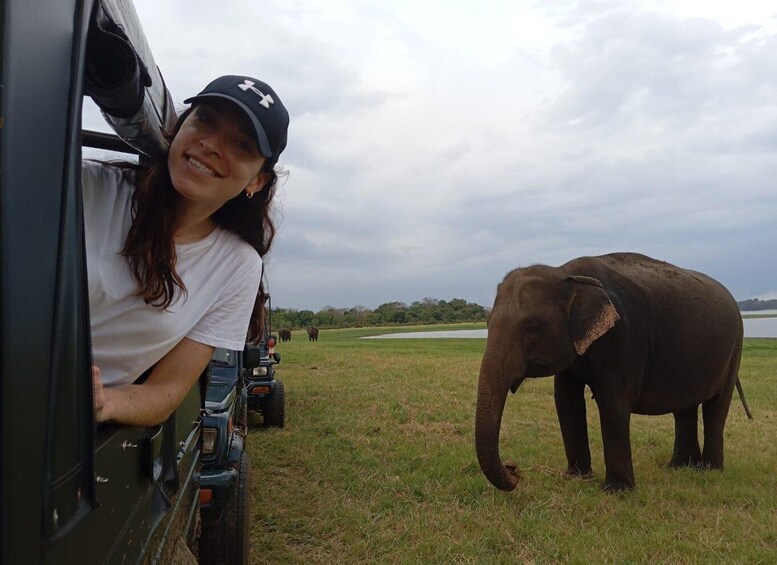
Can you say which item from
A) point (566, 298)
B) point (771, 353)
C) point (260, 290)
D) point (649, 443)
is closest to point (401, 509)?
point (566, 298)

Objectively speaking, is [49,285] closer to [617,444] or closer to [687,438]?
[617,444]

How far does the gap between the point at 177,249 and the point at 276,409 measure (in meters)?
6.72

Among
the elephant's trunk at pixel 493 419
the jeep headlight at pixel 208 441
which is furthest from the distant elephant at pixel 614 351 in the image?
the jeep headlight at pixel 208 441

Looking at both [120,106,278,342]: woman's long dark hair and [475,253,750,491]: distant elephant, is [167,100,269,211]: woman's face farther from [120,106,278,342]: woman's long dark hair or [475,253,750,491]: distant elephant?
[475,253,750,491]: distant elephant

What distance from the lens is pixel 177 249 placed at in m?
1.85

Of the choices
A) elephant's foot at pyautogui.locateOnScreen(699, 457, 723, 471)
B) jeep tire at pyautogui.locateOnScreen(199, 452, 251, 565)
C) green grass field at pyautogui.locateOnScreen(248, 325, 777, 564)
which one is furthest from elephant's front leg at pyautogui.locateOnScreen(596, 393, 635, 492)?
jeep tire at pyautogui.locateOnScreen(199, 452, 251, 565)

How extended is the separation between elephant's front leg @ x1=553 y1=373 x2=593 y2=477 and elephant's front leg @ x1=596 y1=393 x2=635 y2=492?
43cm

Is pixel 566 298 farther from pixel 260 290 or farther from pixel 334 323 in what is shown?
pixel 334 323

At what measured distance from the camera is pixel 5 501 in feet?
2.69

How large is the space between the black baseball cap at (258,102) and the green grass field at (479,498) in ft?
10.7

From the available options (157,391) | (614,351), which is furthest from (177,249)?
(614,351)

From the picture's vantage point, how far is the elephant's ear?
516 centimetres

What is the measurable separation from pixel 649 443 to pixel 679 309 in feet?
Result: 7.86

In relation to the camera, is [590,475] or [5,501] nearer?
[5,501]
